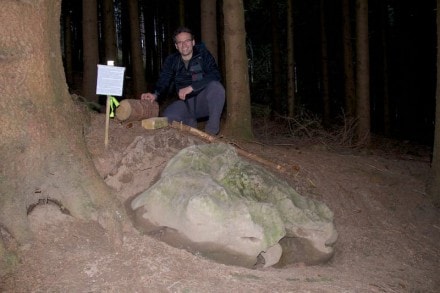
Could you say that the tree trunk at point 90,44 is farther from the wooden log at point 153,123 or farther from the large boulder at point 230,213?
the large boulder at point 230,213

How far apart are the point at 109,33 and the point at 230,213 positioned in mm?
8783

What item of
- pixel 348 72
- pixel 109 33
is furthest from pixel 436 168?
pixel 109 33

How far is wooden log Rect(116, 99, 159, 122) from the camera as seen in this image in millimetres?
5020

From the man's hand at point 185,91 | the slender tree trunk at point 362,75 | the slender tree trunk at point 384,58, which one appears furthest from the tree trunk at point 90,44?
the slender tree trunk at point 384,58

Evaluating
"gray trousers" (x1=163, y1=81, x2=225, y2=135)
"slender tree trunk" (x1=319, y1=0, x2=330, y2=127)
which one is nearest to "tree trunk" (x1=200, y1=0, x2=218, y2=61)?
"gray trousers" (x1=163, y1=81, x2=225, y2=135)

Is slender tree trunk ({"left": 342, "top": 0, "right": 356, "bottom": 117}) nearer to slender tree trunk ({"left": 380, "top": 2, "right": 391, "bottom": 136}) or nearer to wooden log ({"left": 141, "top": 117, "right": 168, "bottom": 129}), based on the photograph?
slender tree trunk ({"left": 380, "top": 2, "right": 391, "bottom": 136})

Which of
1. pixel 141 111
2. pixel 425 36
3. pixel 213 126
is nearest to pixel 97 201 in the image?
pixel 141 111

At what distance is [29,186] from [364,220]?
384 centimetres

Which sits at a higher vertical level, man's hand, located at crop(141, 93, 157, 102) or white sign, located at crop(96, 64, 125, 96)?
white sign, located at crop(96, 64, 125, 96)

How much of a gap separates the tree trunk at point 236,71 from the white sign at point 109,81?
8.93ft

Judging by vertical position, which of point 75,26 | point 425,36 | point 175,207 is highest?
point 75,26

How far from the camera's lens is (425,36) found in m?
21.5

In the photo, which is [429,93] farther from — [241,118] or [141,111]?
[141,111]

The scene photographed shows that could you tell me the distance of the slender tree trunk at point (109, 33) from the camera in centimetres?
1053
